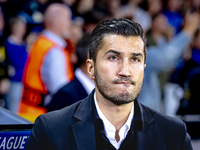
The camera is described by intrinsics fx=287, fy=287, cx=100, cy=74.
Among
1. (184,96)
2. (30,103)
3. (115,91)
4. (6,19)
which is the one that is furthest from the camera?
(184,96)

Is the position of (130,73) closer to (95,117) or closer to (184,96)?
(95,117)

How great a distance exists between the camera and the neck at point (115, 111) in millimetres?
1203

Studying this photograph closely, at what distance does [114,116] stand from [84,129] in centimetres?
14

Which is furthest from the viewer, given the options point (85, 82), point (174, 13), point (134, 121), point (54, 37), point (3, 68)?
point (174, 13)

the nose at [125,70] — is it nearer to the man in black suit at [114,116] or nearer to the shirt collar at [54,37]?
the man in black suit at [114,116]

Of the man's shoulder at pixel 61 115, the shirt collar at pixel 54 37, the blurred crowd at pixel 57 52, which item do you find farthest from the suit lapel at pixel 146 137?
the shirt collar at pixel 54 37

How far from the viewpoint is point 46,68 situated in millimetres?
3088

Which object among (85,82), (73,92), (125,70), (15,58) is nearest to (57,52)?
(15,58)

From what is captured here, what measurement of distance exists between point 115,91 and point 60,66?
203 centimetres

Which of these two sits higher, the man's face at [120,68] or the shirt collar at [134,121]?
the man's face at [120,68]

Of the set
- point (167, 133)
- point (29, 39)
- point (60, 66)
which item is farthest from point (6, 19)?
point (167, 133)

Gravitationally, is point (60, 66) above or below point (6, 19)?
below

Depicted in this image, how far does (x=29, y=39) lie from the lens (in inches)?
137

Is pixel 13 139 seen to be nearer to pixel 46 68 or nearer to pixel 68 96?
pixel 68 96
